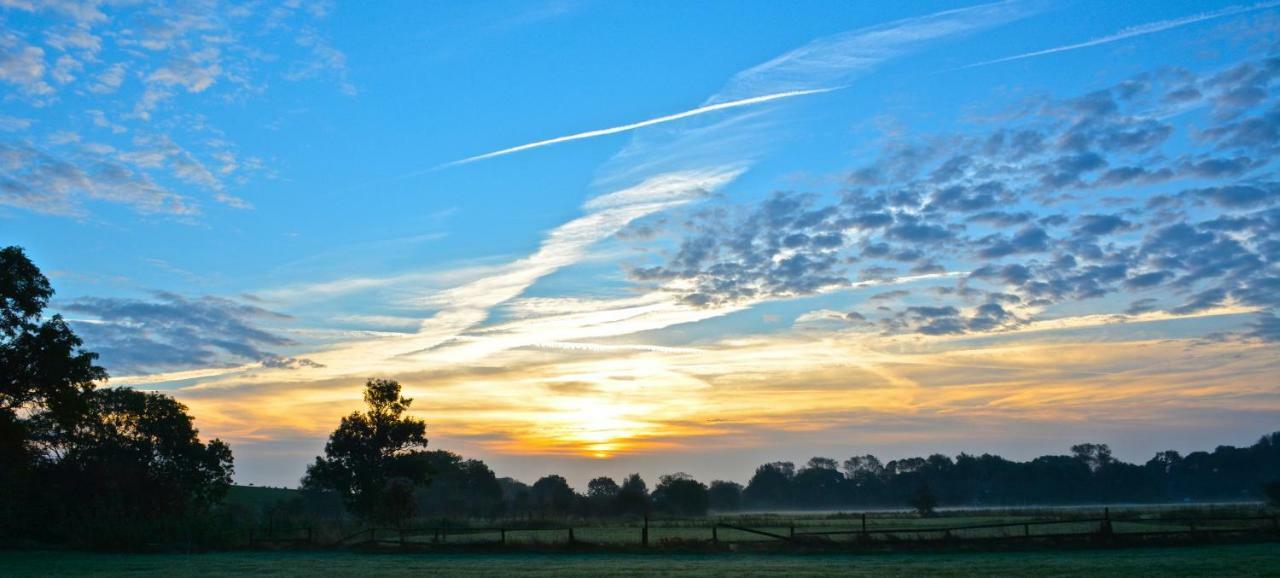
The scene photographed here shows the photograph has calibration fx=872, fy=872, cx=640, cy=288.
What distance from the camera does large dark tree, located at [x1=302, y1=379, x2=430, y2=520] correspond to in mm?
78438

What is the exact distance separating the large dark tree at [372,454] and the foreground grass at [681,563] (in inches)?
1467

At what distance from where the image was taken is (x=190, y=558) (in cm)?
3866

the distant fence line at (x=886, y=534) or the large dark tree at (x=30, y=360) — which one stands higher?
the large dark tree at (x=30, y=360)

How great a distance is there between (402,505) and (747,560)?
42954 millimetres

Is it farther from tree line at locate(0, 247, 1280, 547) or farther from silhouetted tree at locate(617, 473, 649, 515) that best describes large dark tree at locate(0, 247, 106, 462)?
silhouetted tree at locate(617, 473, 649, 515)

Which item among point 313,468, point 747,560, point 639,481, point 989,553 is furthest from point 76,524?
point 639,481

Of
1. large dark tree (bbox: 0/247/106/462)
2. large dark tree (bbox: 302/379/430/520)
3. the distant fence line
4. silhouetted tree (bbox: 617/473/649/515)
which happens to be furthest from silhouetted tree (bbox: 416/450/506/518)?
large dark tree (bbox: 0/247/106/462)

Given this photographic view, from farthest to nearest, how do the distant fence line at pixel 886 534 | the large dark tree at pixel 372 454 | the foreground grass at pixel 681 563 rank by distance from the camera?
the large dark tree at pixel 372 454
the distant fence line at pixel 886 534
the foreground grass at pixel 681 563

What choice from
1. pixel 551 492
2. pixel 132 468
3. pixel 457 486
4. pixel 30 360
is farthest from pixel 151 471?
pixel 551 492

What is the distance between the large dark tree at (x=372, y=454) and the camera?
7844 cm

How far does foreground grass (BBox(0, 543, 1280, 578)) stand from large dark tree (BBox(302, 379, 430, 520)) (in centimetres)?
3727

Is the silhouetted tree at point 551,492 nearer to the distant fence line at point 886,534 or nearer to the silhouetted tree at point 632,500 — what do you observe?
the silhouetted tree at point 632,500

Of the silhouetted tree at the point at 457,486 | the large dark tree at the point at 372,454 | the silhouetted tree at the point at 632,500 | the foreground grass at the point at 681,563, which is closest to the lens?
the foreground grass at the point at 681,563

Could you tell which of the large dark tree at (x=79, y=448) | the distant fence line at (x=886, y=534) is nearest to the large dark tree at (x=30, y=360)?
the large dark tree at (x=79, y=448)
